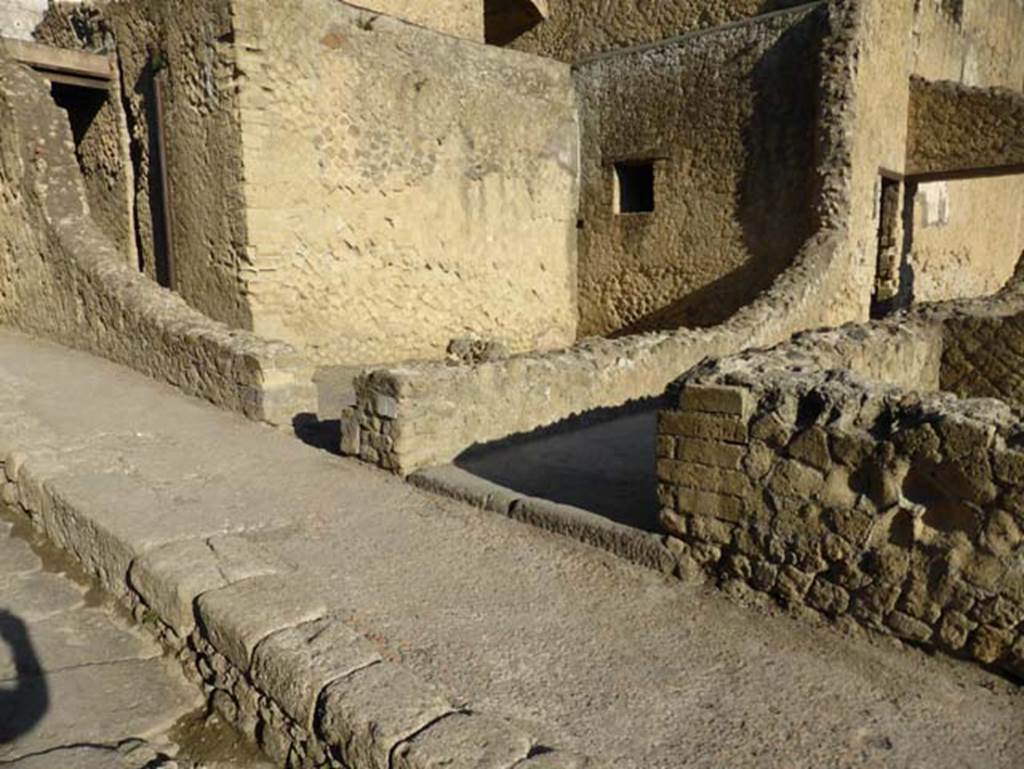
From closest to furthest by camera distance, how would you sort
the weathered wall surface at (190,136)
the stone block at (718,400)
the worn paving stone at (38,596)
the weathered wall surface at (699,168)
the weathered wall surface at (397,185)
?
the stone block at (718,400), the worn paving stone at (38,596), the weathered wall surface at (190,136), the weathered wall surface at (397,185), the weathered wall surface at (699,168)

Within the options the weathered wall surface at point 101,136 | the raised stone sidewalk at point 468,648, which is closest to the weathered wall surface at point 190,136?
the weathered wall surface at point 101,136

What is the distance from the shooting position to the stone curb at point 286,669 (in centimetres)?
213

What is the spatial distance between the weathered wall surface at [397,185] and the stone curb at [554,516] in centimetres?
428

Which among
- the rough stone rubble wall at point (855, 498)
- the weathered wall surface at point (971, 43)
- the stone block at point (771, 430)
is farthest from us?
the weathered wall surface at point (971, 43)

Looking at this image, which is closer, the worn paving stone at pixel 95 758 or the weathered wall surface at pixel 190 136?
the worn paving stone at pixel 95 758

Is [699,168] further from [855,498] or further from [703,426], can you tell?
[855,498]

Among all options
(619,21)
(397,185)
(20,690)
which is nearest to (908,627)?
(20,690)

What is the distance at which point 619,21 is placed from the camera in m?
11.6

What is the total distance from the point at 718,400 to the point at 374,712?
171 cm

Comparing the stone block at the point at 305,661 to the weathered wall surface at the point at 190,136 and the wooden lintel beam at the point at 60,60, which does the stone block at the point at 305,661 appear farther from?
the wooden lintel beam at the point at 60,60

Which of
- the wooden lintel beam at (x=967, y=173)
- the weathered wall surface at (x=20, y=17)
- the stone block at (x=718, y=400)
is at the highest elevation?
the weathered wall surface at (x=20, y=17)

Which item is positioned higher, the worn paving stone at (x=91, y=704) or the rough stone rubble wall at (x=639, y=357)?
the rough stone rubble wall at (x=639, y=357)

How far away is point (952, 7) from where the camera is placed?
10695 mm

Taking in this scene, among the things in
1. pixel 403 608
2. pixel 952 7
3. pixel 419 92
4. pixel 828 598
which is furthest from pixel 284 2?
pixel 952 7
